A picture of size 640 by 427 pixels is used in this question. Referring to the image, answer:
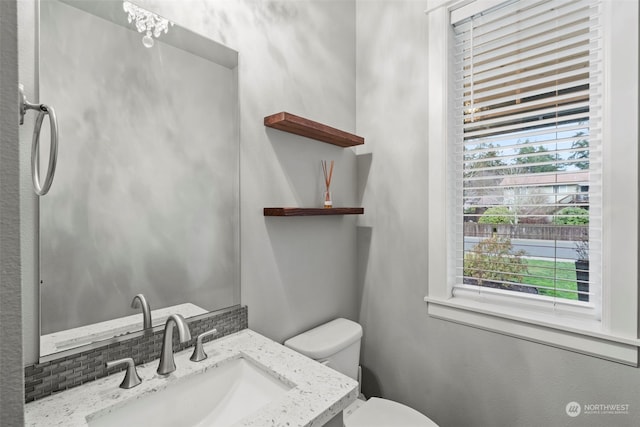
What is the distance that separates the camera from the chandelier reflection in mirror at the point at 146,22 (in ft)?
3.05

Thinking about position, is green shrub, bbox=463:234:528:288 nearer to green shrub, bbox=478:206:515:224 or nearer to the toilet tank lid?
green shrub, bbox=478:206:515:224

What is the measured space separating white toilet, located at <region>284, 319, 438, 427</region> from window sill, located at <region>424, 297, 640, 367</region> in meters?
0.44

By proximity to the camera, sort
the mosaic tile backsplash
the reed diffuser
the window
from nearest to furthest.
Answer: the mosaic tile backsplash, the window, the reed diffuser

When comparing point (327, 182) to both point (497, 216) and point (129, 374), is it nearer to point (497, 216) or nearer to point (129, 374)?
point (497, 216)

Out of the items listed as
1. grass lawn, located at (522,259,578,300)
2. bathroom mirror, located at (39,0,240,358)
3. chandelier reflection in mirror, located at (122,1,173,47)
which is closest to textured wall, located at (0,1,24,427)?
bathroom mirror, located at (39,0,240,358)

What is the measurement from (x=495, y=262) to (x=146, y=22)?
1.68 metres

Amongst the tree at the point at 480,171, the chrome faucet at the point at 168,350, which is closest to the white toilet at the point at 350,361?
the chrome faucet at the point at 168,350

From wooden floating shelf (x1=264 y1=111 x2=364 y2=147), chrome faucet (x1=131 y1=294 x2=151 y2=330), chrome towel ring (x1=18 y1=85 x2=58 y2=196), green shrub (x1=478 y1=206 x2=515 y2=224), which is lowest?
chrome faucet (x1=131 y1=294 x2=151 y2=330)

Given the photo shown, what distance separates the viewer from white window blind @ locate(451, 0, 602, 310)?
115cm

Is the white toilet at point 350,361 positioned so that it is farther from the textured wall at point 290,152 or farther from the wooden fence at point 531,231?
the wooden fence at point 531,231

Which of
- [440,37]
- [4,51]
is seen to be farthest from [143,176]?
[440,37]

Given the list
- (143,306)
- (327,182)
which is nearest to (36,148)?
(143,306)

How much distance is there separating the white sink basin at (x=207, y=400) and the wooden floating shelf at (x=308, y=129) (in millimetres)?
930

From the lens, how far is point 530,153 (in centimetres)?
127
